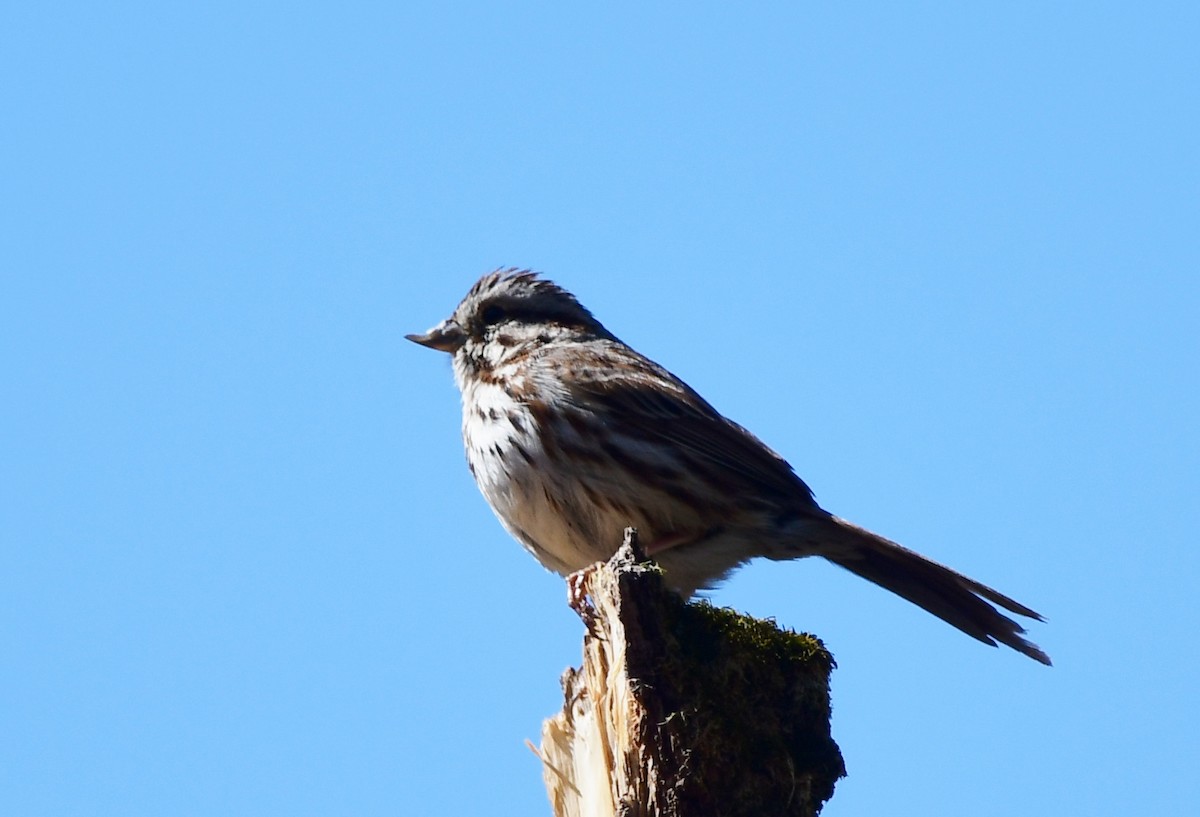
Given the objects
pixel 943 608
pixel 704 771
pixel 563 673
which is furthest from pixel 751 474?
pixel 704 771

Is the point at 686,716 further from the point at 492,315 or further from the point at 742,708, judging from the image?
the point at 492,315

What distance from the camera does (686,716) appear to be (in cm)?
423

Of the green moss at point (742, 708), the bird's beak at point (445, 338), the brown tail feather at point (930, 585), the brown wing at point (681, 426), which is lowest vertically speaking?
the green moss at point (742, 708)

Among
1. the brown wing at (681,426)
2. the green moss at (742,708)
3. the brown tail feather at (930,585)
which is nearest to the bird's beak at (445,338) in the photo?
the brown wing at (681,426)

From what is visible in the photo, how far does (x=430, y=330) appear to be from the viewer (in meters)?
8.37

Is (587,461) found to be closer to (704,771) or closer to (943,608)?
(943,608)

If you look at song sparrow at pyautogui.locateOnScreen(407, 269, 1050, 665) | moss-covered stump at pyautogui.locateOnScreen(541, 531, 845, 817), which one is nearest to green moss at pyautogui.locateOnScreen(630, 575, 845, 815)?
moss-covered stump at pyautogui.locateOnScreen(541, 531, 845, 817)

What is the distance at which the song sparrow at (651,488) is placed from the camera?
6.94 meters

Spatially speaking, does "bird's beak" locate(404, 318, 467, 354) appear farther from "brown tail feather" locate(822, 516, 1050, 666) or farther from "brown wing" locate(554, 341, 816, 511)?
"brown tail feather" locate(822, 516, 1050, 666)

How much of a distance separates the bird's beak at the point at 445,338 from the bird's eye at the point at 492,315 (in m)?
0.15

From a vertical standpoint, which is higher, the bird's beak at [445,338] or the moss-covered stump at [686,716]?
the bird's beak at [445,338]

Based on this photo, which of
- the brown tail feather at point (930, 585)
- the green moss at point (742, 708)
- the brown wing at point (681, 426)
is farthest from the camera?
the brown wing at point (681, 426)

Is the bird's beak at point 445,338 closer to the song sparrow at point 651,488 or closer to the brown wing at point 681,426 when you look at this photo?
the song sparrow at point 651,488

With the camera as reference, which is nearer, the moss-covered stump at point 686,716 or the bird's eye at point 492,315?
the moss-covered stump at point 686,716
